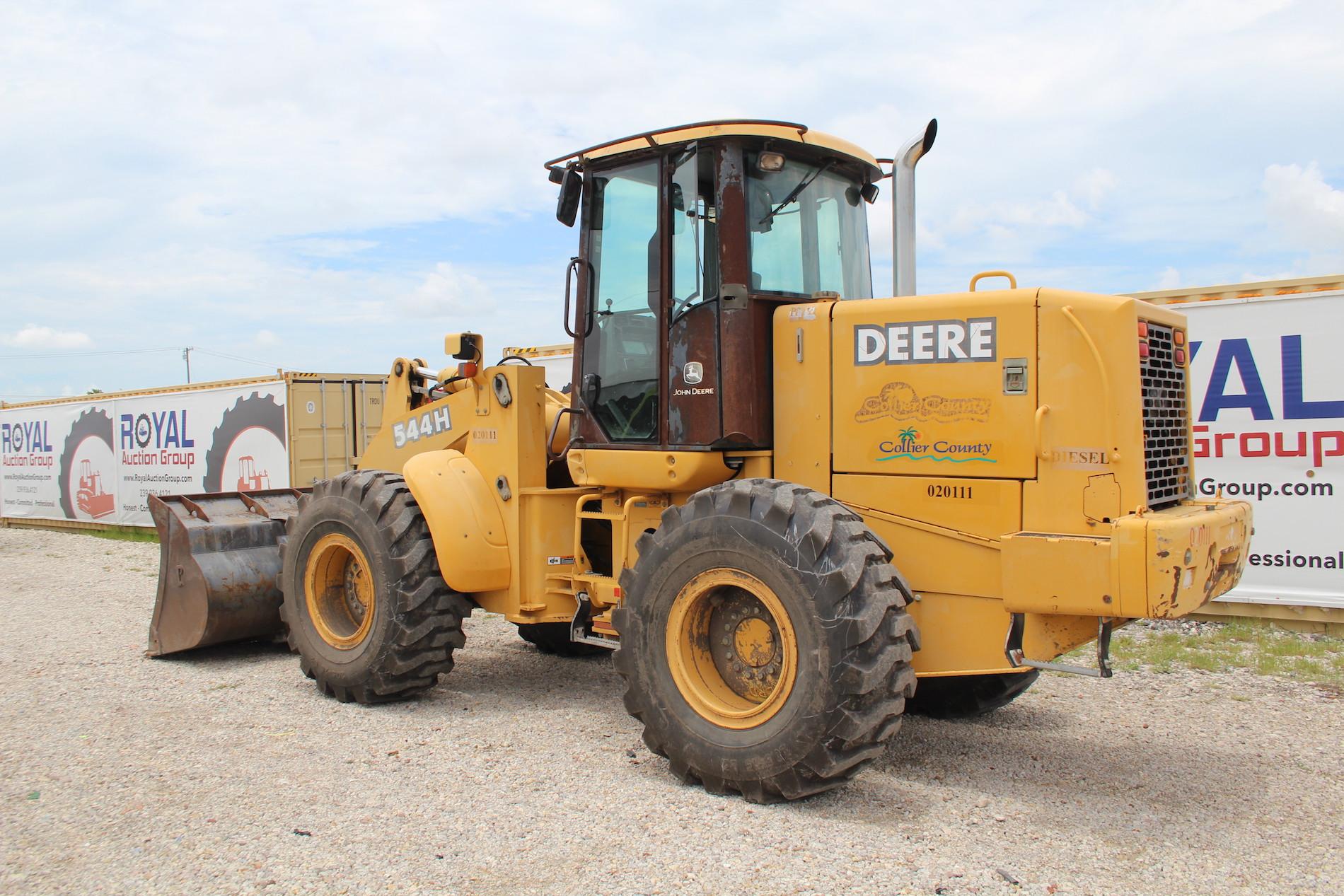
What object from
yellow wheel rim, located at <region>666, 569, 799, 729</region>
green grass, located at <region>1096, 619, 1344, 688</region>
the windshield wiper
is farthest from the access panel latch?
green grass, located at <region>1096, 619, 1344, 688</region>

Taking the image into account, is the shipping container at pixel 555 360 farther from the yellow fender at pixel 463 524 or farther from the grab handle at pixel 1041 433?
the grab handle at pixel 1041 433

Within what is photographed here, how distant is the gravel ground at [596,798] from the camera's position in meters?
3.77

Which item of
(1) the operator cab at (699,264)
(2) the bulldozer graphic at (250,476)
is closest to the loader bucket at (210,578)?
(1) the operator cab at (699,264)

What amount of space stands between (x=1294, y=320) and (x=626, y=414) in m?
6.05

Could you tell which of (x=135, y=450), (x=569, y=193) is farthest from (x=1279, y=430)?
(x=135, y=450)

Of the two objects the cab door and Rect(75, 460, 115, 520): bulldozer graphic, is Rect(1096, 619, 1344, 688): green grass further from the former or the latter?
Rect(75, 460, 115, 520): bulldozer graphic

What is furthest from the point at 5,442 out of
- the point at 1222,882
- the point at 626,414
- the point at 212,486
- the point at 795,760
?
the point at 1222,882

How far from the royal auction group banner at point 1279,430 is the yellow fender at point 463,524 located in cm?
552

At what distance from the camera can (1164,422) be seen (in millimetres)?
4703

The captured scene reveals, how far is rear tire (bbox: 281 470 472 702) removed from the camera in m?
6.03

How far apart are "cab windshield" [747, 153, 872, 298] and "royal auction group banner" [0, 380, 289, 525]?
11.4 metres

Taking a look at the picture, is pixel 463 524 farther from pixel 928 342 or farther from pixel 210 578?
pixel 928 342

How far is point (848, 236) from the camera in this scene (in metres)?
5.78

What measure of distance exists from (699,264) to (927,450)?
1.47 metres
